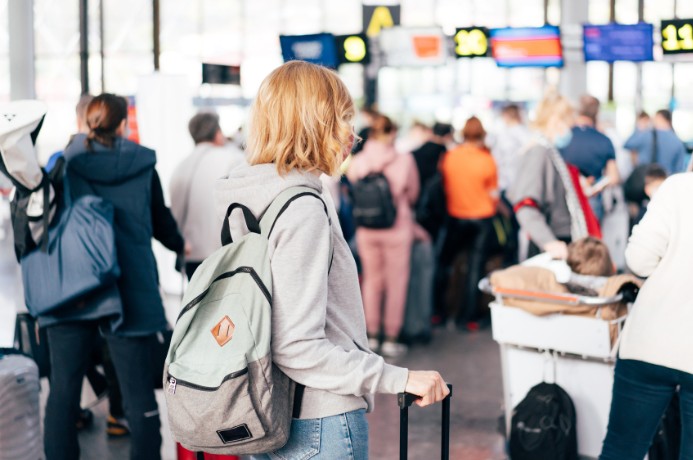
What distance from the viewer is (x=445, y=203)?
8.45m

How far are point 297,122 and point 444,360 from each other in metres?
5.40

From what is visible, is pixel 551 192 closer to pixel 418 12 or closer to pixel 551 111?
pixel 551 111

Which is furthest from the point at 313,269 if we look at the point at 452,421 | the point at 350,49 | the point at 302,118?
the point at 350,49

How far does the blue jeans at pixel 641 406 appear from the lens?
3154 millimetres

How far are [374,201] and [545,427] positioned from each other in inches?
133

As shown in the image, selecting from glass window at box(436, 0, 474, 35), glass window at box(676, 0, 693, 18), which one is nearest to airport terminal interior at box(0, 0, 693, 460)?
glass window at box(676, 0, 693, 18)

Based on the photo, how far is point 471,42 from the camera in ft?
44.1

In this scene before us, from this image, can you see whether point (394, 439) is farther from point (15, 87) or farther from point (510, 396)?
point (15, 87)

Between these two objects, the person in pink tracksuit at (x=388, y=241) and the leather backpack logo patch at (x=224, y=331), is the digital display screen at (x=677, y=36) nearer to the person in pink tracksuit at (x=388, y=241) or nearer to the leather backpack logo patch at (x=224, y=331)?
the person in pink tracksuit at (x=388, y=241)

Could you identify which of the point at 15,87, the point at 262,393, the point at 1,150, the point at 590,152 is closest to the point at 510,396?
the point at 1,150

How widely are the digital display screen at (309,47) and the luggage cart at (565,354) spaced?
6036mm

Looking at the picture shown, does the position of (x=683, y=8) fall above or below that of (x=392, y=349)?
above

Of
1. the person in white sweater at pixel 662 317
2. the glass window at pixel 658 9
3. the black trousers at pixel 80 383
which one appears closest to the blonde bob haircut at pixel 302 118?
the person in white sweater at pixel 662 317

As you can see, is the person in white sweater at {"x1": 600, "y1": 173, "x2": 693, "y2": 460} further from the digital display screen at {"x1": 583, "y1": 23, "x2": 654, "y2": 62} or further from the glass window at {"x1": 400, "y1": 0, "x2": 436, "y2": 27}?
the glass window at {"x1": 400, "y1": 0, "x2": 436, "y2": 27}
